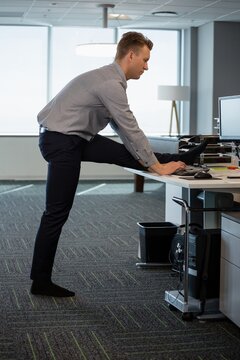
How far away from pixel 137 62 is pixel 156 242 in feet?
4.28

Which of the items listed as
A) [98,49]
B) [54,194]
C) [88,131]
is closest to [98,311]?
[54,194]

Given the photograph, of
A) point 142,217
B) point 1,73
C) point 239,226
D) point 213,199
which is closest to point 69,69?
point 1,73

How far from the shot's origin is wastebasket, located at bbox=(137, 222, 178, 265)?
160 inches

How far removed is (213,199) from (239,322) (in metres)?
0.83

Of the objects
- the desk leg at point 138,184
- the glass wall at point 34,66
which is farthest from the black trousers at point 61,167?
the glass wall at point 34,66

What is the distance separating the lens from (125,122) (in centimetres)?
312

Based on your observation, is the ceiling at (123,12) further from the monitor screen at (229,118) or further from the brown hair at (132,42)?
the brown hair at (132,42)

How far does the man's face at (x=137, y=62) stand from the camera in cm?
→ 324

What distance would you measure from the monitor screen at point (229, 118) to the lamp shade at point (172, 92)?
5.59m

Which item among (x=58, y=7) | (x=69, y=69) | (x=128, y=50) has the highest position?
(x=58, y=7)

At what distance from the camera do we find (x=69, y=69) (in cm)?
1013

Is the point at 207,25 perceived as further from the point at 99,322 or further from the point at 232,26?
the point at 99,322

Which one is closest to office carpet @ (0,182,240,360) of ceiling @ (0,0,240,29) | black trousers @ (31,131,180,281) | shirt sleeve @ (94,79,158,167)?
black trousers @ (31,131,180,281)

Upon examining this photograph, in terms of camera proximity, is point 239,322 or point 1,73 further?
point 1,73
